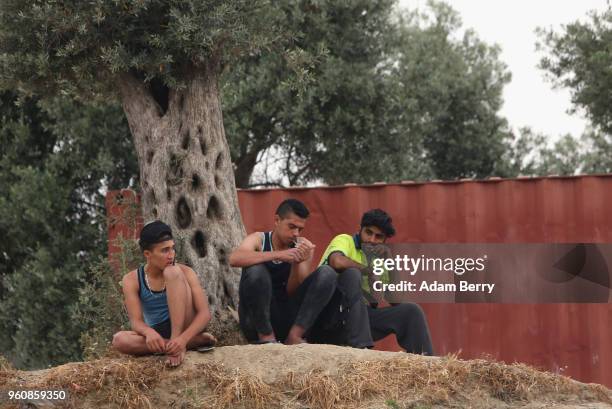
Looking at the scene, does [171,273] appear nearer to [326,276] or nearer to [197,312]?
[197,312]

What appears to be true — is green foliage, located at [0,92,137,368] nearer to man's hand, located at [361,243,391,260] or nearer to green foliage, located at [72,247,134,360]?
green foliage, located at [72,247,134,360]

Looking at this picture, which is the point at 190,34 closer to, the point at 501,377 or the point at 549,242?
the point at 501,377

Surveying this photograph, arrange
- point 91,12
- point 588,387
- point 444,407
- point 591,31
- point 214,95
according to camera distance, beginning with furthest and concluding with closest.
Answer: point 591,31 < point 214,95 < point 91,12 < point 588,387 < point 444,407

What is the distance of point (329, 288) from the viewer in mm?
7895

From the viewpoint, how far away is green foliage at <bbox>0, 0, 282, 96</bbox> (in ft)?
29.9

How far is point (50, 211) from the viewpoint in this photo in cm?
1611

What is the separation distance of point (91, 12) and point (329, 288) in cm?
348

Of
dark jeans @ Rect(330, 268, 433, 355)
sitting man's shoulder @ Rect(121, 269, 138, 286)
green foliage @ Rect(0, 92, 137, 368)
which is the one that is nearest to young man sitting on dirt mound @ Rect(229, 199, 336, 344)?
dark jeans @ Rect(330, 268, 433, 355)

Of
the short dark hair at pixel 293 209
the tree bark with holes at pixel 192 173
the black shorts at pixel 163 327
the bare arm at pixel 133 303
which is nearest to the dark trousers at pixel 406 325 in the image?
the short dark hair at pixel 293 209

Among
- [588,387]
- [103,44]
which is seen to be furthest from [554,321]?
[103,44]

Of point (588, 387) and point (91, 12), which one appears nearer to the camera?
point (588, 387)

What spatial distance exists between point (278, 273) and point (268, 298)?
1.29ft

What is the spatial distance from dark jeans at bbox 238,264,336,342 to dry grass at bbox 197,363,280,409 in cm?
82

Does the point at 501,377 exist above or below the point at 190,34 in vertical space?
below
